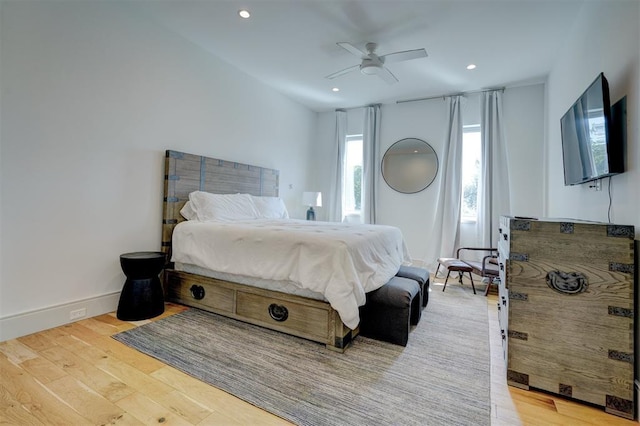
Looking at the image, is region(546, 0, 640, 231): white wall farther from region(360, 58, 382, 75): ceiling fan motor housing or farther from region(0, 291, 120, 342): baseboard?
region(0, 291, 120, 342): baseboard

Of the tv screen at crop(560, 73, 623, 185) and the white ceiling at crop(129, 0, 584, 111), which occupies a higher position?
the white ceiling at crop(129, 0, 584, 111)

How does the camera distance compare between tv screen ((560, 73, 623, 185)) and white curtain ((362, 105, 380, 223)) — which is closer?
tv screen ((560, 73, 623, 185))

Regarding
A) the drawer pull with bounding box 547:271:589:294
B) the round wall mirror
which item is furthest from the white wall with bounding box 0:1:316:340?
the drawer pull with bounding box 547:271:589:294

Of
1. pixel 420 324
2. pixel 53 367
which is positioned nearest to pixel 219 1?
pixel 53 367

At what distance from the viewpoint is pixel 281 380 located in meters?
1.79

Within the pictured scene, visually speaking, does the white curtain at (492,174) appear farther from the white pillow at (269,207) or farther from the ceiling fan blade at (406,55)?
the white pillow at (269,207)

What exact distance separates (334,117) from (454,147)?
8.21 ft

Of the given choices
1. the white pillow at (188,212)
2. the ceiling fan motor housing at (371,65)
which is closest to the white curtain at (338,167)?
the ceiling fan motor housing at (371,65)

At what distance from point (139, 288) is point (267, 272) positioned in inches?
51.0

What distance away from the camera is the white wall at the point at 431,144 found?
4352mm

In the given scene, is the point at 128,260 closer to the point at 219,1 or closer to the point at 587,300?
the point at 219,1

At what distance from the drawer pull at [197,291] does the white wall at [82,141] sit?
2.44ft

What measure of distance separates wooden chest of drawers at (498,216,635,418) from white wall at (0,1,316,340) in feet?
11.3

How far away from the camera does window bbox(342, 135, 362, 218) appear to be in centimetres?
585
